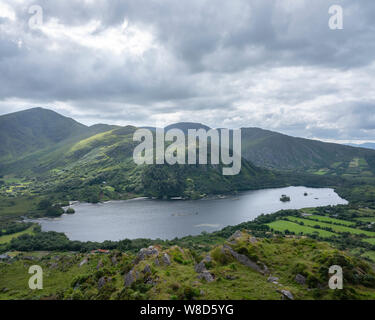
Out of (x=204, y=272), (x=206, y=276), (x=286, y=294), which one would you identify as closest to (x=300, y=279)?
(x=286, y=294)

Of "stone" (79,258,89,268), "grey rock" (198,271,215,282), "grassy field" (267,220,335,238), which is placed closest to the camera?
"grey rock" (198,271,215,282)

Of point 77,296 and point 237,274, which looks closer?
point 237,274

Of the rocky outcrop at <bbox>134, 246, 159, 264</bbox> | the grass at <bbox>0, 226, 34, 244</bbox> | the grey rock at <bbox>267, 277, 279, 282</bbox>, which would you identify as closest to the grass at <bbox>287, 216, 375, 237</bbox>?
the grey rock at <bbox>267, 277, 279, 282</bbox>

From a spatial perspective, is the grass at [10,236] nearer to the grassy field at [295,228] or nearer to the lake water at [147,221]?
the lake water at [147,221]

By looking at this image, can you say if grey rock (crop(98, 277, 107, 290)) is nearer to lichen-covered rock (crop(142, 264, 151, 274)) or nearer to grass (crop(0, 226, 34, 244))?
lichen-covered rock (crop(142, 264, 151, 274))

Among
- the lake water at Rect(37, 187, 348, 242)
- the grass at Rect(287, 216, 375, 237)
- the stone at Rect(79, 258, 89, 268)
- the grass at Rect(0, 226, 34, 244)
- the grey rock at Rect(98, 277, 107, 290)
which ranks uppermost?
the grey rock at Rect(98, 277, 107, 290)

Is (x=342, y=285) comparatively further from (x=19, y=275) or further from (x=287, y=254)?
(x=19, y=275)
